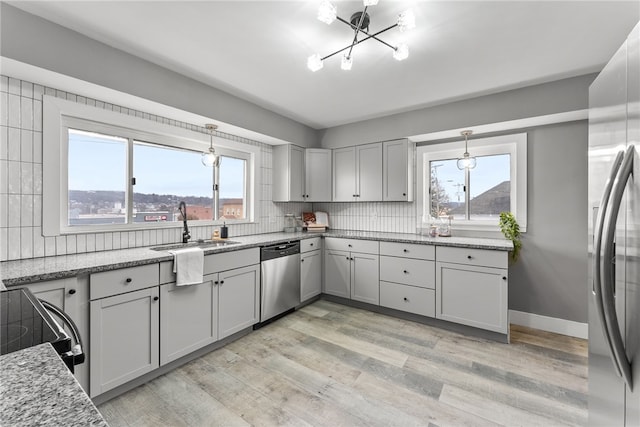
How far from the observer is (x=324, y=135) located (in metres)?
4.23

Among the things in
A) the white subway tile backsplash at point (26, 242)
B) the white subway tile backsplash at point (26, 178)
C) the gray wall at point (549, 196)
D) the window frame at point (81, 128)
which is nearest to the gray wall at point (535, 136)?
the gray wall at point (549, 196)

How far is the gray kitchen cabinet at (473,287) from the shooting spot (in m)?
2.62

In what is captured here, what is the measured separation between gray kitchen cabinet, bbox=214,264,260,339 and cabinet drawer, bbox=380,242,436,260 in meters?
1.46

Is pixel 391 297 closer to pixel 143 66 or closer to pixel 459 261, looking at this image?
pixel 459 261

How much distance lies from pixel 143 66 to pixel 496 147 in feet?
11.6

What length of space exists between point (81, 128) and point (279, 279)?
220cm

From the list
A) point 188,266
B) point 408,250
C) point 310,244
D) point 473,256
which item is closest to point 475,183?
point 473,256

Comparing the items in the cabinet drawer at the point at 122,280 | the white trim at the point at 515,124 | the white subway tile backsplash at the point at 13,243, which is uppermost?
the white trim at the point at 515,124

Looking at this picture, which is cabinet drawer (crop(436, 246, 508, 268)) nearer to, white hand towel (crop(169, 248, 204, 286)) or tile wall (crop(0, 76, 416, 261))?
white hand towel (crop(169, 248, 204, 286))

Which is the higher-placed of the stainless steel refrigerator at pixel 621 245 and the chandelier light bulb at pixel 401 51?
the chandelier light bulb at pixel 401 51

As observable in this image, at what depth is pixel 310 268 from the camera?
3.59 meters

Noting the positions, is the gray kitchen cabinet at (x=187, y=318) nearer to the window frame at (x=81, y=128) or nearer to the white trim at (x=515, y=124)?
the window frame at (x=81, y=128)

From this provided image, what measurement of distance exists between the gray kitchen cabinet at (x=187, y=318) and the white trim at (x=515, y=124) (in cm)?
286

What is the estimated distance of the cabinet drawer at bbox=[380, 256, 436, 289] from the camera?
298 centimetres
